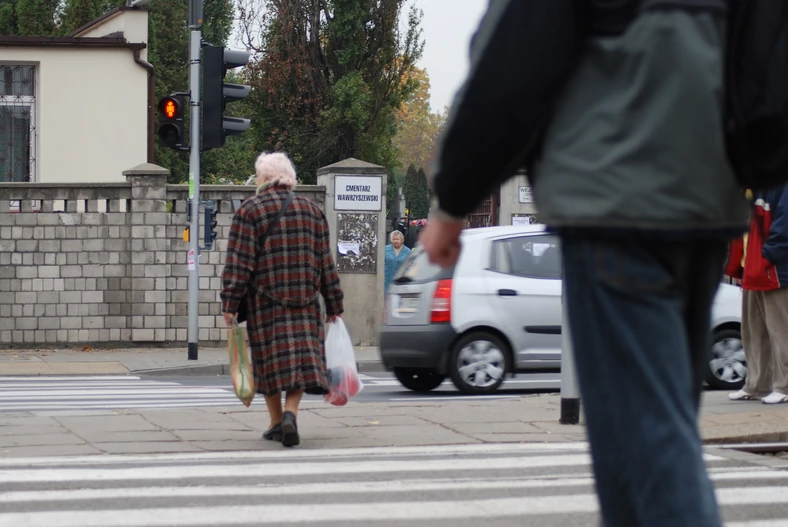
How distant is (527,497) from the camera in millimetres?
5516

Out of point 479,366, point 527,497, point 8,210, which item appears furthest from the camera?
point 8,210

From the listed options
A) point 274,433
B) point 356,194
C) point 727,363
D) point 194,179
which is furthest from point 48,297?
point 274,433

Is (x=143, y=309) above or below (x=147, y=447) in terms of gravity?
above

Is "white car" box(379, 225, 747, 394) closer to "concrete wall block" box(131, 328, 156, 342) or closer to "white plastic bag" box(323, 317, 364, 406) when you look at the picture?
"white plastic bag" box(323, 317, 364, 406)

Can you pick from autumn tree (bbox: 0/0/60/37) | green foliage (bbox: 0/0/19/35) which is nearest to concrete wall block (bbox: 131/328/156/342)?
autumn tree (bbox: 0/0/60/37)

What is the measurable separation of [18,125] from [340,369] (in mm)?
17599

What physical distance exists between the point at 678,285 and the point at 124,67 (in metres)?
22.7

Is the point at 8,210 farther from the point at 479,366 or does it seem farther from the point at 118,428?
the point at 118,428

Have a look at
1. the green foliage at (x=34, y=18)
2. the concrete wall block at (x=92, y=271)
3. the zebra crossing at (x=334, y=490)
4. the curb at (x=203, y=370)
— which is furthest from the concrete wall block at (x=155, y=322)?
the green foliage at (x=34, y=18)

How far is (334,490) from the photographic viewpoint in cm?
566

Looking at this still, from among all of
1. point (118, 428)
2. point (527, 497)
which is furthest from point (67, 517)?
point (118, 428)

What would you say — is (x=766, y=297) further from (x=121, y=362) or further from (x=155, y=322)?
(x=155, y=322)

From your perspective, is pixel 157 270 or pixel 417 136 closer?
pixel 157 270

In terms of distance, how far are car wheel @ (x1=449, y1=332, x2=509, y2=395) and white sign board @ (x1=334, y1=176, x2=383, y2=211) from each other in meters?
6.95
